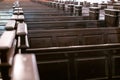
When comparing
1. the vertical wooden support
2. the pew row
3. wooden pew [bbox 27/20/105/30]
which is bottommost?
the pew row

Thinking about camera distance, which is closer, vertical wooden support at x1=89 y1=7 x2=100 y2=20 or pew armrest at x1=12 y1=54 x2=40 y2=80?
pew armrest at x1=12 y1=54 x2=40 y2=80

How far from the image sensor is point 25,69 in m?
0.95

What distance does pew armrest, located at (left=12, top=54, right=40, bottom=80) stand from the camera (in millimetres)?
856

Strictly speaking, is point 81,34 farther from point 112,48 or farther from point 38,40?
point 112,48

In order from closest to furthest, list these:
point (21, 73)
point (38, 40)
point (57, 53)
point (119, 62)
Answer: point (21, 73) < point (57, 53) < point (119, 62) < point (38, 40)

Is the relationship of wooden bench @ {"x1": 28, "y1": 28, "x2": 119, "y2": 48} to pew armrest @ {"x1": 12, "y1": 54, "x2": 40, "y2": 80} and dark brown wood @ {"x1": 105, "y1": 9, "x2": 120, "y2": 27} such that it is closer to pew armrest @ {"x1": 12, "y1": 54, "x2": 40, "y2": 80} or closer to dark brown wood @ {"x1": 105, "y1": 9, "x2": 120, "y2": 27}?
dark brown wood @ {"x1": 105, "y1": 9, "x2": 120, "y2": 27}

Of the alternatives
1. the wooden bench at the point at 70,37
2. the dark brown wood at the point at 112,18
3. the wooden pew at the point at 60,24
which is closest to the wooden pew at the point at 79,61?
the wooden bench at the point at 70,37

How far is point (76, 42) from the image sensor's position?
12.1ft

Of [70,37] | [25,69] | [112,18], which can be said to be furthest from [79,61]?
[112,18]

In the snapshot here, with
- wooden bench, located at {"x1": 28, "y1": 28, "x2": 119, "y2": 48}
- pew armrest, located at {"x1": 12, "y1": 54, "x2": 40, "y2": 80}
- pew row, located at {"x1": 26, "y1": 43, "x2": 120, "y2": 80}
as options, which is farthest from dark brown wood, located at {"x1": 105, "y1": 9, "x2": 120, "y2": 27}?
pew armrest, located at {"x1": 12, "y1": 54, "x2": 40, "y2": 80}

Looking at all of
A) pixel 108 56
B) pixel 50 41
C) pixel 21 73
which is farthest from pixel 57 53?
pixel 21 73

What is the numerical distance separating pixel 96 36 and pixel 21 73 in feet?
10.0

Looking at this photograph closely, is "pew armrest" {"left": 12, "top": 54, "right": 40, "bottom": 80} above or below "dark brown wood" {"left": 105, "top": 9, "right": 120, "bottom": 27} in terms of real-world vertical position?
above

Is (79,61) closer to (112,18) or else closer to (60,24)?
(60,24)
